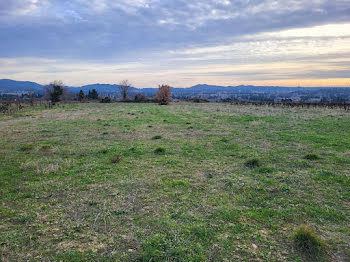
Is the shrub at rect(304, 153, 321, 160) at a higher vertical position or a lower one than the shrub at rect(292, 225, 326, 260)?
higher

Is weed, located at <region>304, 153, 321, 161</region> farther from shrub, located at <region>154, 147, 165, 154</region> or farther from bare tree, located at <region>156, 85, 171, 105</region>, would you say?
bare tree, located at <region>156, 85, 171, 105</region>

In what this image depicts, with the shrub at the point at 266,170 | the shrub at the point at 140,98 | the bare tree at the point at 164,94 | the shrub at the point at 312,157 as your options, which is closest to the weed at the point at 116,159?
the shrub at the point at 266,170

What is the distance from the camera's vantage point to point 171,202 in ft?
22.1

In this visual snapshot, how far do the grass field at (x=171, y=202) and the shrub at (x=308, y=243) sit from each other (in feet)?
0.49

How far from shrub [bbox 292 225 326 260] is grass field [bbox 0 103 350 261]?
149 millimetres

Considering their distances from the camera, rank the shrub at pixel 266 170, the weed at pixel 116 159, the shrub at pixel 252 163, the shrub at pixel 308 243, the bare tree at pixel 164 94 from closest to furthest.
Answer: the shrub at pixel 308 243 < the shrub at pixel 266 170 < the shrub at pixel 252 163 < the weed at pixel 116 159 < the bare tree at pixel 164 94

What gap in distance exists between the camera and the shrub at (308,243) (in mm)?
4547

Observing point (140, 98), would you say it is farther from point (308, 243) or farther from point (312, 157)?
point (308, 243)

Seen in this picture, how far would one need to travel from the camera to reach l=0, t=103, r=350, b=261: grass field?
15.5 feet

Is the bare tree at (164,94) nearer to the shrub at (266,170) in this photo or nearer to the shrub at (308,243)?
the shrub at (266,170)

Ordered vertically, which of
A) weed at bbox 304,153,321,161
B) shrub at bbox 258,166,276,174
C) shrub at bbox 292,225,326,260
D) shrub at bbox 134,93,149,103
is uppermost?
shrub at bbox 134,93,149,103

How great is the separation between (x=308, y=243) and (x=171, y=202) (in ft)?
12.0

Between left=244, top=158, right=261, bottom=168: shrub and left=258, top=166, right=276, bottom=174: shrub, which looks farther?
left=244, top=158, right=261, bottom=168: shrub

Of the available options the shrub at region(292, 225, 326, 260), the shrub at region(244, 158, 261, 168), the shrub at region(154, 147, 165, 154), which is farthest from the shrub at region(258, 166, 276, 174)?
the shrub at region(154, 147, 165, 154)
